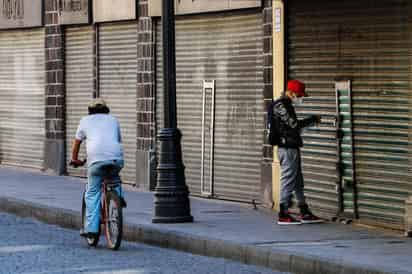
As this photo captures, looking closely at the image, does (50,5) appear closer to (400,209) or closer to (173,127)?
(173,127)

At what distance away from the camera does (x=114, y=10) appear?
23.9m

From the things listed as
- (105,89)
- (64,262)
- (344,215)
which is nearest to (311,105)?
(344,215)

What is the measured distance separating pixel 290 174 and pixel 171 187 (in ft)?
4.66

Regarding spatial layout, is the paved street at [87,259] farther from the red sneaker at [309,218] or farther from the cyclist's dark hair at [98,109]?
the red sneaker at [309,218]

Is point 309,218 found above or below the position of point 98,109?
below

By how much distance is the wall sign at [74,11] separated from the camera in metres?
25.1

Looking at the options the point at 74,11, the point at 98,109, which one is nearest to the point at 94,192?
the point at 98,109

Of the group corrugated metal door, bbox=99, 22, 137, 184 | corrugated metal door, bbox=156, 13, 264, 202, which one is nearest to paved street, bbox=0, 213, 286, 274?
corrugated metal door, bbox=156, 13, 264, 202

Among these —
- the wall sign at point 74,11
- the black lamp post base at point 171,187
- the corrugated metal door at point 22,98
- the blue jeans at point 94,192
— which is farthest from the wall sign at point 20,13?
the blue jeans at point 94,192

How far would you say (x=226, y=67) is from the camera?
67.9 feet

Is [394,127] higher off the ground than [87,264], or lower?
higher

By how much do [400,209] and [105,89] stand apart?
978 centimetres

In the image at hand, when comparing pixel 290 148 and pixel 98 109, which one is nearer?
pixel 98 109

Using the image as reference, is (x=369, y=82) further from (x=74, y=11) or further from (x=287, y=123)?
(x=74, y=11)
